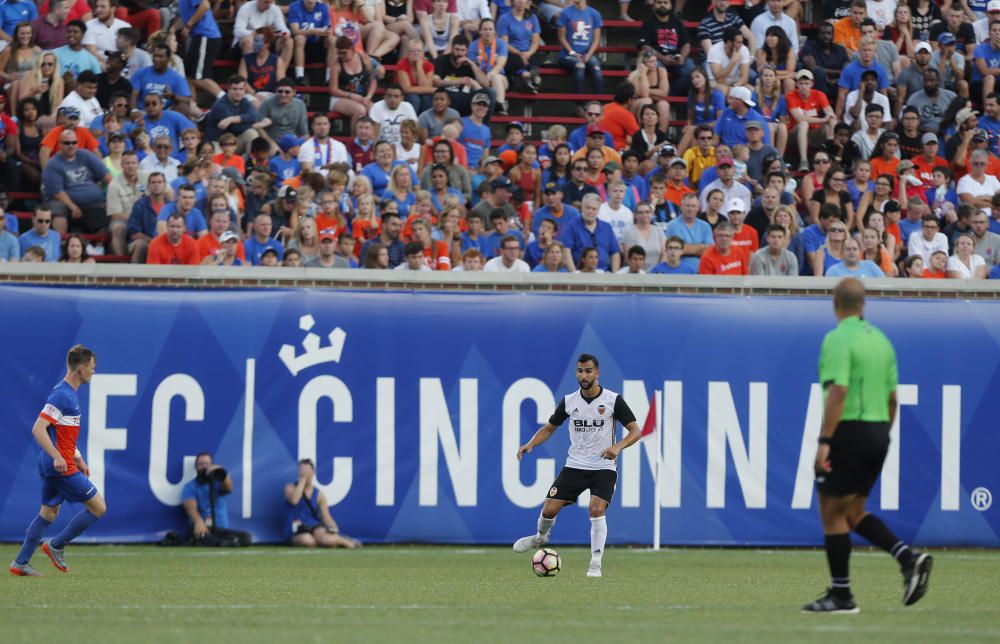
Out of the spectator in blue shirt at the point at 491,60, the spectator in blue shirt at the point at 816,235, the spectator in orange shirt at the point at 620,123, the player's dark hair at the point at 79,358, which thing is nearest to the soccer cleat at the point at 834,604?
the player's dark hair at the point at 79,358

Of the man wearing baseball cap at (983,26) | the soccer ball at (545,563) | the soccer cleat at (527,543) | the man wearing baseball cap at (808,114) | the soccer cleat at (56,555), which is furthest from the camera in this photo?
the man wearing baseball cap at (983,26)

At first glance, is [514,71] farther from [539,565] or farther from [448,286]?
[539,565]

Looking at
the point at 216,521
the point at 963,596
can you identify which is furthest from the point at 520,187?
the point at 963,596

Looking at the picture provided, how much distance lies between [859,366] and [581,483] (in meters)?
5.16

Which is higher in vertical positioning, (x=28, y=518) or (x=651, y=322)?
(x=651, y=322)

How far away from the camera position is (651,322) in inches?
722

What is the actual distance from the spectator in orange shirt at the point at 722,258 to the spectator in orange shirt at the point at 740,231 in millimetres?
158

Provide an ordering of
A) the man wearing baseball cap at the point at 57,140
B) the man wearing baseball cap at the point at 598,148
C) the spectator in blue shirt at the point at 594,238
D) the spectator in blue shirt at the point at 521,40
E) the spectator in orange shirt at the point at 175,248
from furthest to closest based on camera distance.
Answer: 1. the spectator in blue shirt at the point at 521,40
2. the man wearing baseball cap at the point at 598,148
3. the man wearing baseball cap at the point at 57,140
4. the spectator in blue shirt at the point at 594,238
5. the spectator in orange shirt at the point at 175,248

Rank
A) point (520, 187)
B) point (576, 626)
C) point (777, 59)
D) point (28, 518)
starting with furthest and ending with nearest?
point (777, 59)
point (520, 187)
point (28, 518)
point (576, 626)

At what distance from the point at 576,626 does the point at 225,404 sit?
30.7 feet

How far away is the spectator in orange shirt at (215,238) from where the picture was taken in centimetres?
1833

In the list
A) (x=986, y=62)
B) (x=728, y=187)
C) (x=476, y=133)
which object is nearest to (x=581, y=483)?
(x=728, y=187)

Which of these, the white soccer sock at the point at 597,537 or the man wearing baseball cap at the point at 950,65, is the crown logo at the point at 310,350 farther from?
the man wearing baseball cap at the point at 950,65

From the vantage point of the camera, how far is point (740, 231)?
1930cm
